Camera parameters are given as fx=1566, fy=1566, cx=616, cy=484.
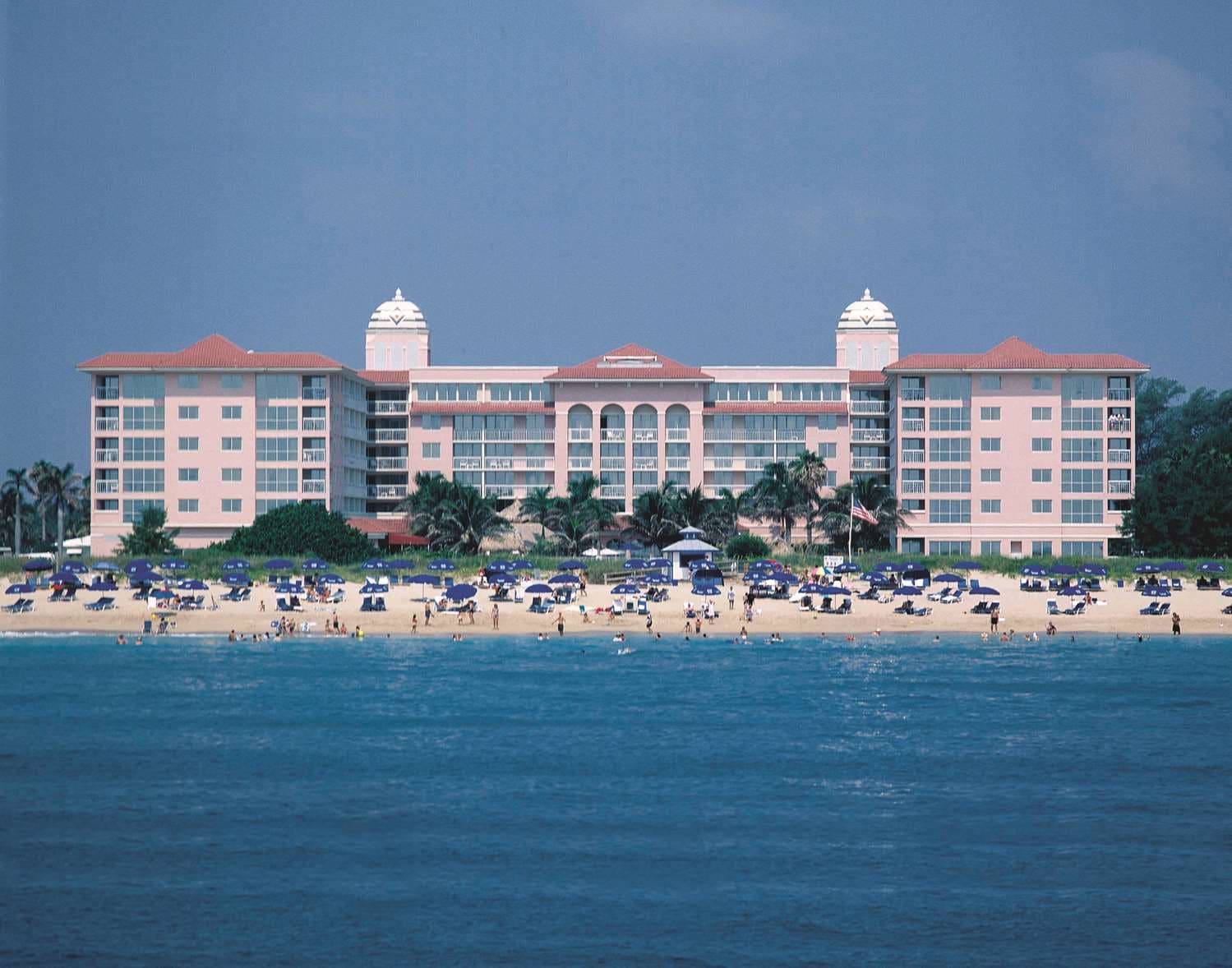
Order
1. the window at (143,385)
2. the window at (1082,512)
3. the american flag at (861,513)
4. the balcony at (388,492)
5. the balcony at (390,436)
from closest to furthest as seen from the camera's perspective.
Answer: the american flag at (861,513), the window at (143,385), the window at (1082,512), the balcony at (388,492), the balcony at (390,436)

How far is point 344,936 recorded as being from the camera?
24094mm

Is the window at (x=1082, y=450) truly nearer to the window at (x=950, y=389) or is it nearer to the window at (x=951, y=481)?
the window at (x=951, y=481)

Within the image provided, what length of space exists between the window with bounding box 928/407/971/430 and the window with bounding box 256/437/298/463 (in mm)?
43795

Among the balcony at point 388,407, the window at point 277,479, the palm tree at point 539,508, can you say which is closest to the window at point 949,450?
the palm tree at point 539,508

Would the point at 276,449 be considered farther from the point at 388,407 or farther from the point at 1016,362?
the point at 1016,362

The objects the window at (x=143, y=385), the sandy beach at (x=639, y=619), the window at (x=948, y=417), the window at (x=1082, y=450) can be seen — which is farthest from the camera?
the window at (x=948, y=417)

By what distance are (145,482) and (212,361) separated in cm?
934

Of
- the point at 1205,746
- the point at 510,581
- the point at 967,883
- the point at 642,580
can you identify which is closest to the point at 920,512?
the point at 642,580

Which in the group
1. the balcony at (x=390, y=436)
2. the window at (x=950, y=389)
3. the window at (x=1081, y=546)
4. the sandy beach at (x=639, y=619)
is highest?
the window at (x=950, y=389)

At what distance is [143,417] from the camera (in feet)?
351

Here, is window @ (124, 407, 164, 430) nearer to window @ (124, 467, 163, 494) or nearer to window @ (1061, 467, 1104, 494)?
window @ (124, 467, 163, 494)

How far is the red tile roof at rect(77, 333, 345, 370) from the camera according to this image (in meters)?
106

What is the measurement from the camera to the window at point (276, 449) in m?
106

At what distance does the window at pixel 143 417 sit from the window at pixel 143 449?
79cm
